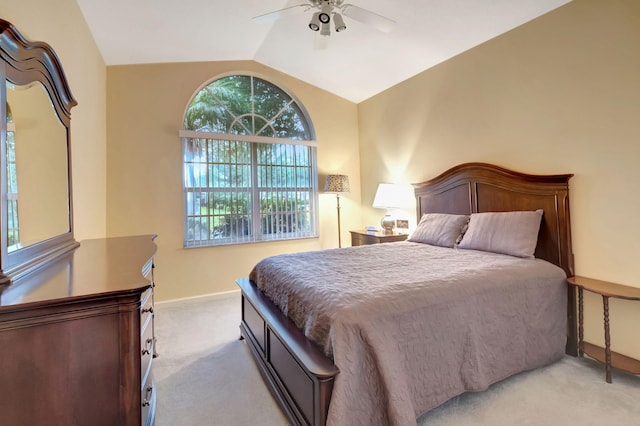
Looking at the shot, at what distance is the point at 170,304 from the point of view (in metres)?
3.73

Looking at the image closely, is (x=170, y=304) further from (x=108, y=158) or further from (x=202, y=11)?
(x=202, y=11)

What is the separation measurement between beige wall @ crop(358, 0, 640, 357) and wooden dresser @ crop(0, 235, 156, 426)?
2955mm

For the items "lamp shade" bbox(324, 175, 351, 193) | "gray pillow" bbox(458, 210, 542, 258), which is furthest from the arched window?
"gray pillow" bbox(458, 210, 542, 258)

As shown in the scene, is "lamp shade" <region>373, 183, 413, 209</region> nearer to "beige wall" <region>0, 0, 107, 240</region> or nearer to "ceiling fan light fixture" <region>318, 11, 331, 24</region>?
"ceiling fan light fixture" <region>318, 11, 331, 24</region>

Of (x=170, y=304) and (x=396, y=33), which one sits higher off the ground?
(x=396, y=33)

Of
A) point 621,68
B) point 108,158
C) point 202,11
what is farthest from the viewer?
point 108,158

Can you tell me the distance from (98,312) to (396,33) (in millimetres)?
3393

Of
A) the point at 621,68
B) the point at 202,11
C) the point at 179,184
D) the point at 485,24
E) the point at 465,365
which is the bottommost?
the point at 465,365

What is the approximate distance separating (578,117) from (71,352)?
334 centimetres

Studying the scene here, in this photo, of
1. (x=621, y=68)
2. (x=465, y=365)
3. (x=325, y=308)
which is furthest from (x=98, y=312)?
(x=621, y=68)

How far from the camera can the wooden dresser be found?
0.88 metres

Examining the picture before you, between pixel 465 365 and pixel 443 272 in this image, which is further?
pixel 443 272

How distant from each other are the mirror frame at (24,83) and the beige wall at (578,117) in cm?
341

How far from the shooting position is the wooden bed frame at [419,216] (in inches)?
59.7
